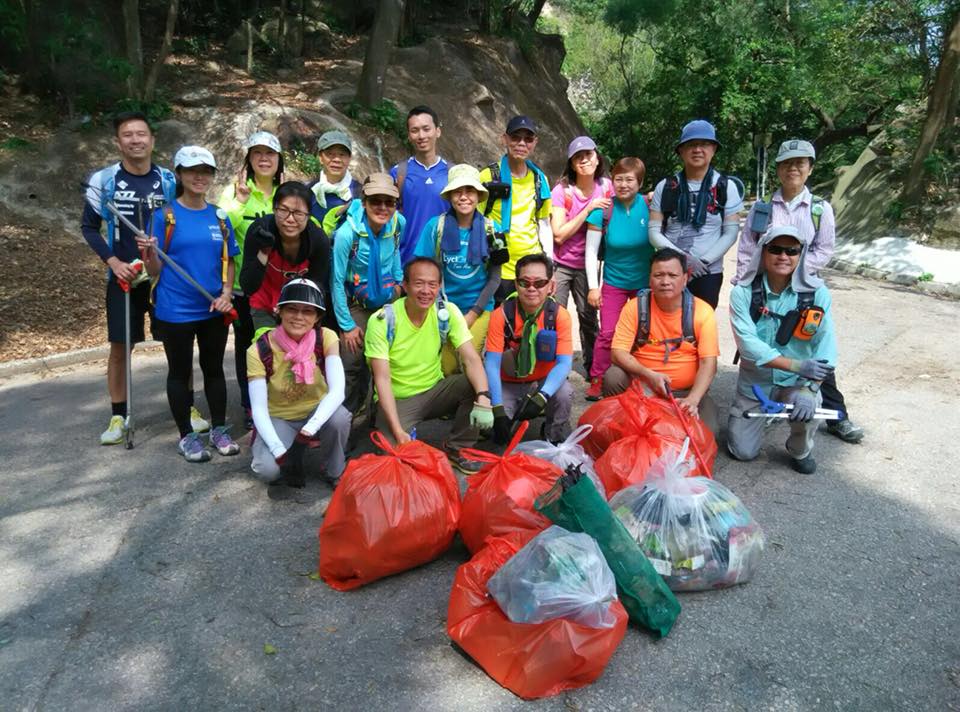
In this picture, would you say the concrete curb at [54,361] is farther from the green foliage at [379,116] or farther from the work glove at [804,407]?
the green foliage at [379,116]

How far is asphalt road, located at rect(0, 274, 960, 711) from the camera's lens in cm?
251

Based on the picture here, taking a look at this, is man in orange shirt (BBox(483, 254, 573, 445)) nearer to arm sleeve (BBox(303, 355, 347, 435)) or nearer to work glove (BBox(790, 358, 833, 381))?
arm sleeve (BBox(303, 355, 347, 435))

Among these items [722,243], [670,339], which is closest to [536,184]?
[722,243]

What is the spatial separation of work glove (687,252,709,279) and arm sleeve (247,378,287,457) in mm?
2809

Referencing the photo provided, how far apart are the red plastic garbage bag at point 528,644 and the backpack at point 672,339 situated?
217 centimetres

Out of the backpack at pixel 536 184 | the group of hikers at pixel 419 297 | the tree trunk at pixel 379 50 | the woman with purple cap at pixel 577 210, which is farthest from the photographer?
the tree trunk at pixel 379 50

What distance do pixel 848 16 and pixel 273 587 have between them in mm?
16164

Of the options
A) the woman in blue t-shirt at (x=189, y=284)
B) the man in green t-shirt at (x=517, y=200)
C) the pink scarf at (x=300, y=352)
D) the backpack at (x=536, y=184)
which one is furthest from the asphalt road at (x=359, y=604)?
the backpack at (x=536, y=184)

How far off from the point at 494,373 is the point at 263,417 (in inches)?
53.7

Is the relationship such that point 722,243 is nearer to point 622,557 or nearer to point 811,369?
point 811,369

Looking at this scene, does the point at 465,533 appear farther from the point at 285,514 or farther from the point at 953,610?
the point at 953,610

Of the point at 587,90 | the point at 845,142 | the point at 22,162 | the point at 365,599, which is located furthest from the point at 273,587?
the point at 587,90

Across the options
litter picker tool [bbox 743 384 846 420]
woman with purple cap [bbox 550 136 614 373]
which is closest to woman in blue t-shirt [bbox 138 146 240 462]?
woman with purple cap [bbox 550 136 614 373]

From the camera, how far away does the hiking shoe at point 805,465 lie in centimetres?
427
